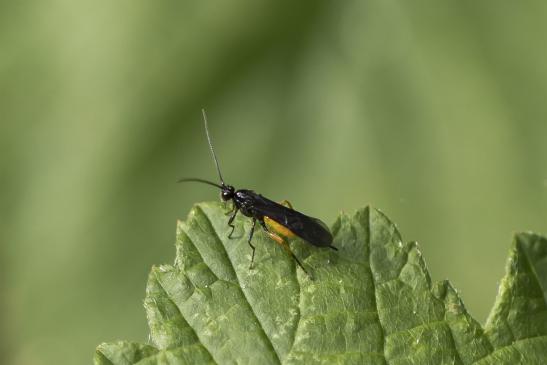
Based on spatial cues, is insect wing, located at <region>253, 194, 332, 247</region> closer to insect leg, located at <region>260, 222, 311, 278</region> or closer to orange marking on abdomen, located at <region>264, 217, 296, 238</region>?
orange marking on abdomen, located at <region>264, 217, 296, 238</region>

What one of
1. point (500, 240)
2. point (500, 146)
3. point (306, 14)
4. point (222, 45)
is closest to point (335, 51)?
point (306, 14)

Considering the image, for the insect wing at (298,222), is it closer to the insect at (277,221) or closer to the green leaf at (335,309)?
the insect at (277,221)

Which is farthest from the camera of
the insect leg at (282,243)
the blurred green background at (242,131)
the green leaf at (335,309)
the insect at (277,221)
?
the blurred green background at (242,131)

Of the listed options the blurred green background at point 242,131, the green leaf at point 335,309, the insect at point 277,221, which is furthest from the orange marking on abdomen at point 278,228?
the blurred green background at point 242,131

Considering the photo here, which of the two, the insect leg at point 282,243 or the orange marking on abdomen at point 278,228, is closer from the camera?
the insect leg at point 282,243

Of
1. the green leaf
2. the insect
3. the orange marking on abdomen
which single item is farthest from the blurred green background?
the green leaf

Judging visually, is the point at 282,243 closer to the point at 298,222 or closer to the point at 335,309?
the point at 298,222

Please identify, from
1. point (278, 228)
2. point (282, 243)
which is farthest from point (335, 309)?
point (278, 228)
